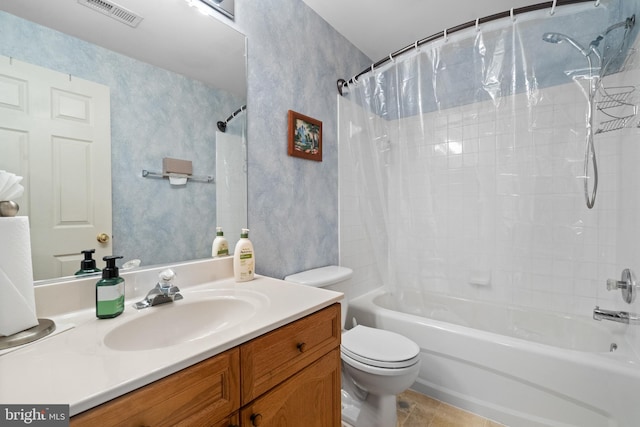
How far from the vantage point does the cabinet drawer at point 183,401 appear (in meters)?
0.48

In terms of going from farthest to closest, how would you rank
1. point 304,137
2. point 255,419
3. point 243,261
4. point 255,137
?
point 304,137
point 255,137
point 243,261
point 255,419

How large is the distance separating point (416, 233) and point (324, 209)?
693mm

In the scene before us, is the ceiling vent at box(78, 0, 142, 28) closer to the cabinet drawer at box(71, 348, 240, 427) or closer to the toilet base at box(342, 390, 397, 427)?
the cabinet drawer at box(71, 348, 240, 427)

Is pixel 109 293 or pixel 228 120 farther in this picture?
pixel 228 120

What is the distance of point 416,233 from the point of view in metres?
1.99

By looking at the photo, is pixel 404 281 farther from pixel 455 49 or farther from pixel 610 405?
pixel 455 49

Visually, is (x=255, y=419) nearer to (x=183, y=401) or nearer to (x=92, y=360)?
(x=183, y=401)

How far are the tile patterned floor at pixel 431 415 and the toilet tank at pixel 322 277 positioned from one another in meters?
0.62

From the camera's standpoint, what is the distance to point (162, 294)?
92 cm

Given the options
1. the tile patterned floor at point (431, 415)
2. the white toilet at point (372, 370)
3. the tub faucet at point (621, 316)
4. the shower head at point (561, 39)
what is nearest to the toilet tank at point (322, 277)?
the white toilet at point (372, 370)

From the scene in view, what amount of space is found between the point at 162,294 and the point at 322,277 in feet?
2.88

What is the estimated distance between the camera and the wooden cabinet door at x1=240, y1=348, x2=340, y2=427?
73 cm

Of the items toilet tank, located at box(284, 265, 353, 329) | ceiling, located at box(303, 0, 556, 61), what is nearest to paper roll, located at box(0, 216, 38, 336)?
toilet tank, located at box(284, 265, 353, 329)

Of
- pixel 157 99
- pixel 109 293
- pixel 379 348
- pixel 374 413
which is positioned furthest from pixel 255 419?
pixel 157 99
